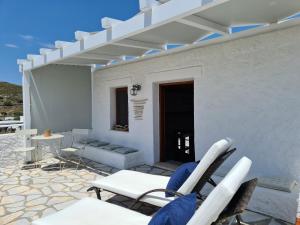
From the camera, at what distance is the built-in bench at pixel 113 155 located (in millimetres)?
7801

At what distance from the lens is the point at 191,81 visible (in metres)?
7.14

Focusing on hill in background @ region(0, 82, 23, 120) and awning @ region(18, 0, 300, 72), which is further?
hill in background @ region(0, 82, 23, 120)

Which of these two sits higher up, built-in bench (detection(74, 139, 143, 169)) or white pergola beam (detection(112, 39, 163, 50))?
white pergola beam (detection(112, 39, 163, 50))

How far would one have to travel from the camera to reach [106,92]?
984 centimetres

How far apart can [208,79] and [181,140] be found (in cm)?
351

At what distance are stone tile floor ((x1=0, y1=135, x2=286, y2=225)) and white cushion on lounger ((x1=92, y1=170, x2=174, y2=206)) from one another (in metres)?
0.53

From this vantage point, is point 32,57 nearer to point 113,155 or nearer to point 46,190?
point 113,155

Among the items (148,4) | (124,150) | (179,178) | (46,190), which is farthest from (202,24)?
(46,190)

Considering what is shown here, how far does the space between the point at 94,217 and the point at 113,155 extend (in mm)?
4762

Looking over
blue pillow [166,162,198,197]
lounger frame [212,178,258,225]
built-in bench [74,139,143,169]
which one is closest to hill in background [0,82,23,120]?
built-in bench [74,139,143,169]

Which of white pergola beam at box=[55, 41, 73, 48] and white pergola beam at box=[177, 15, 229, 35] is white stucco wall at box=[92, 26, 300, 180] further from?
white pergola beam at box=[55, 41, 73, 48]

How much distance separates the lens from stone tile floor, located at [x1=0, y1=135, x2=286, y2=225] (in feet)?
15.1

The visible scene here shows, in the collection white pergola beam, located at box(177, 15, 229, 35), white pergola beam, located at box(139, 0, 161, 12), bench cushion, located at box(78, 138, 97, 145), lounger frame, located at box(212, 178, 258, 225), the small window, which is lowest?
bench cushion, located at box(78, 138, 97, 145)

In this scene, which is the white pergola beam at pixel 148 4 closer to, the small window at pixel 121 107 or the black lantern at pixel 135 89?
the black lantern at pixel 135 89
